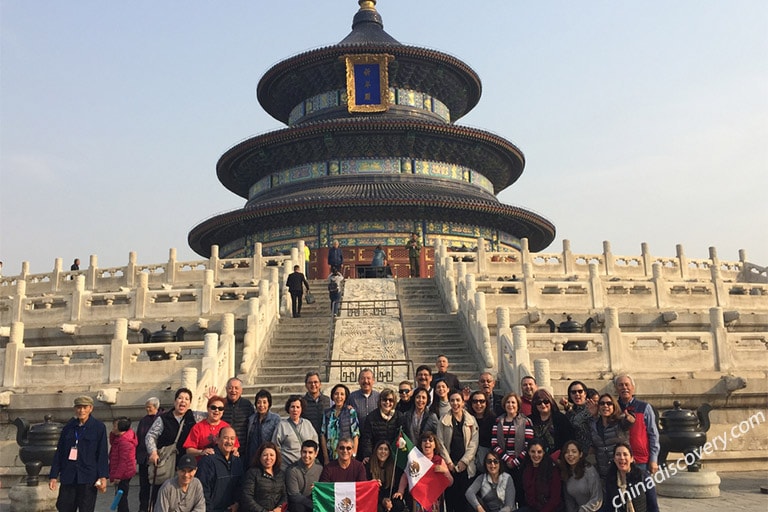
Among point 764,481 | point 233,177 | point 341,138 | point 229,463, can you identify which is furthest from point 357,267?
point 229,463

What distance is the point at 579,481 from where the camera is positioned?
7.25 metres

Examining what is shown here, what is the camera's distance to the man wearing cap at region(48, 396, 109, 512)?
830 cm

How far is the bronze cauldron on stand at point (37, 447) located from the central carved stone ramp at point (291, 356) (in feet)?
10.9

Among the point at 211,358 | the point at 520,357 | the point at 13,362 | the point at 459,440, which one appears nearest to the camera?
the point at 459,440

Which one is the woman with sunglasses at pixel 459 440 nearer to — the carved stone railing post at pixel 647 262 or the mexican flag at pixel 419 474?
the mexican flag at pixel 419 474

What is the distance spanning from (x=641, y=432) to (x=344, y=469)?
9.68 ft

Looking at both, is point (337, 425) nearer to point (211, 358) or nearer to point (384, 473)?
point (384, 473)

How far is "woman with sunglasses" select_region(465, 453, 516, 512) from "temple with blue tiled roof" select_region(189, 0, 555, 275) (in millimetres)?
24558

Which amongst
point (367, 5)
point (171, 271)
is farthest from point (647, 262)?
point (367, 5)

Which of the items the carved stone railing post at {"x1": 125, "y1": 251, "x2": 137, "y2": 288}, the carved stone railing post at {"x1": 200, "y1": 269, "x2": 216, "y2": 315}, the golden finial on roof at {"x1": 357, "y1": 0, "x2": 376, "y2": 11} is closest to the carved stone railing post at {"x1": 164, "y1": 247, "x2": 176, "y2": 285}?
the carved stone railing post at {"x1": 125, "y1": 251, "x2": 137, "y2": 288}

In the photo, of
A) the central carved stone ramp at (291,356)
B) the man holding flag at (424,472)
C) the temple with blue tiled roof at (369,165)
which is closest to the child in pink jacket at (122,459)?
the man holding flag at (424,472)

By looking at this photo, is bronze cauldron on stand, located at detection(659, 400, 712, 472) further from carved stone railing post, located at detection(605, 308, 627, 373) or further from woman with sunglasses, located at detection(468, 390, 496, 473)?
woman with sunglasses, located at detection(468, 390, 496, 473)

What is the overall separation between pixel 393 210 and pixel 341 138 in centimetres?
512

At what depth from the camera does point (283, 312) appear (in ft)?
63.2
